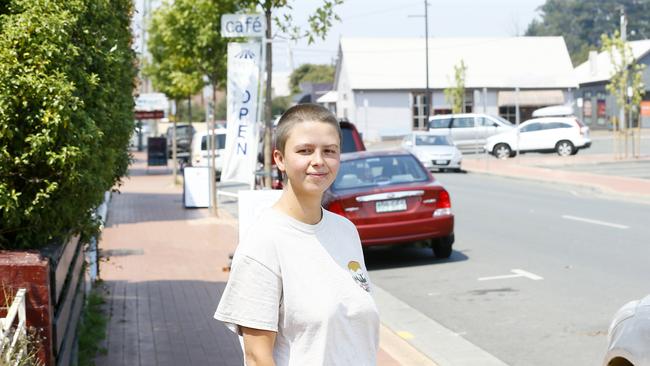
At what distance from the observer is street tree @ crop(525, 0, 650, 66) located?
13325 centimetres

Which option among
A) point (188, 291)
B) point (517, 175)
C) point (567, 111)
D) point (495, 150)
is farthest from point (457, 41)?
point (188, 291)

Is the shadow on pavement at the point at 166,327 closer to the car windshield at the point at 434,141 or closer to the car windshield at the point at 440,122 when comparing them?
the car windshield at the point at 434,141

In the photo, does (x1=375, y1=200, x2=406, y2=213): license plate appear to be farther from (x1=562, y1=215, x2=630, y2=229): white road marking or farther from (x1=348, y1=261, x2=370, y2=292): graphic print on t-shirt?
(x1=348, y1=261, x2=370, y2=292): graphic print on t-shirt

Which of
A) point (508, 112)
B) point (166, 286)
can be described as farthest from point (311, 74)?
point (166, 286)

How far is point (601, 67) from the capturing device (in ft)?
260

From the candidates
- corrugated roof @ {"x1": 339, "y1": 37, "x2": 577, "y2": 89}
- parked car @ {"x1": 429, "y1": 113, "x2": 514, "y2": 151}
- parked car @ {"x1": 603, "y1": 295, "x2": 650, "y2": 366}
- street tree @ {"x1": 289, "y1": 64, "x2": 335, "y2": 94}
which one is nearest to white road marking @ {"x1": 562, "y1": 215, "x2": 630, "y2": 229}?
parked car @ {"x1": 603, "y1": 295, "x2": 650, "y2": 366}

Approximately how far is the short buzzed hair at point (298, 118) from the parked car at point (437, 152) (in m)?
32.5

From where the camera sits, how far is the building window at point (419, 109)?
237ft

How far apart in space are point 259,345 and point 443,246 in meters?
10.8

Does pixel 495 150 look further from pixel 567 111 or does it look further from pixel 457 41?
pixel 457 41

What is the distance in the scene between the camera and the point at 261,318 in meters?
3.22

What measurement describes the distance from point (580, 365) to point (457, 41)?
7038cm

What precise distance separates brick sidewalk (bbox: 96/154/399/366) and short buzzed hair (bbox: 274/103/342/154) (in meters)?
4.70

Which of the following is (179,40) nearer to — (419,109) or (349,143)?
(349,143)
